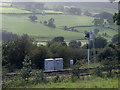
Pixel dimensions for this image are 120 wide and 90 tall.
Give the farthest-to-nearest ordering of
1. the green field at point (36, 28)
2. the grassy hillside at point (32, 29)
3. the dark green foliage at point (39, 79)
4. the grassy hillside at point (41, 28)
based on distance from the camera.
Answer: the green field at point (36, 28) → the grassy hillside at point (41, 28) → the grassy hillside at point (32, 29) → the dark green foliage at point (39, 79)

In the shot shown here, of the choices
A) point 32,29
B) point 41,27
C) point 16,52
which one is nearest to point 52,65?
point 16,52

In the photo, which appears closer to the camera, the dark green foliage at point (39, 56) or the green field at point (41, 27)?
the dark green foliage at point (39, 56)

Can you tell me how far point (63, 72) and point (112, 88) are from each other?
509 cm

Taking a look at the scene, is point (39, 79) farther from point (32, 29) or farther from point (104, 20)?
point (104, 20)

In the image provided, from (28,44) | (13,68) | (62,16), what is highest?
(62,16)

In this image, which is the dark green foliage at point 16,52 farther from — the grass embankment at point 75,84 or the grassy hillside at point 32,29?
the grassy hillside at point 32,29

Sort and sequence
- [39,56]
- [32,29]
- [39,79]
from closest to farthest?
1. [39,79]
2. [39,56]
3. [32,29]

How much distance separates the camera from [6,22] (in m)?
43.2

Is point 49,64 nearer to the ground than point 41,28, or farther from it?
nearer to the ground

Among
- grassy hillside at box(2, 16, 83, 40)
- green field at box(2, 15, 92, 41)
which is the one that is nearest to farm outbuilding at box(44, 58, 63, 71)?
green field at box(2, 15, 92, 41)

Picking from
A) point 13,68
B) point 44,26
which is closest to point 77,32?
point 44,26

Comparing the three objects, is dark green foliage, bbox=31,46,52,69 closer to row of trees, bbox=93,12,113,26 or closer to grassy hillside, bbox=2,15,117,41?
grassy hillside, bbox=2,15,117,41

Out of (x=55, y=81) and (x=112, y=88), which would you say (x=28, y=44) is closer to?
(x=55, y=81)

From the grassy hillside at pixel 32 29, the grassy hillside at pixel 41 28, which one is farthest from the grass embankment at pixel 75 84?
the grassy hillside at pixel 32 29
